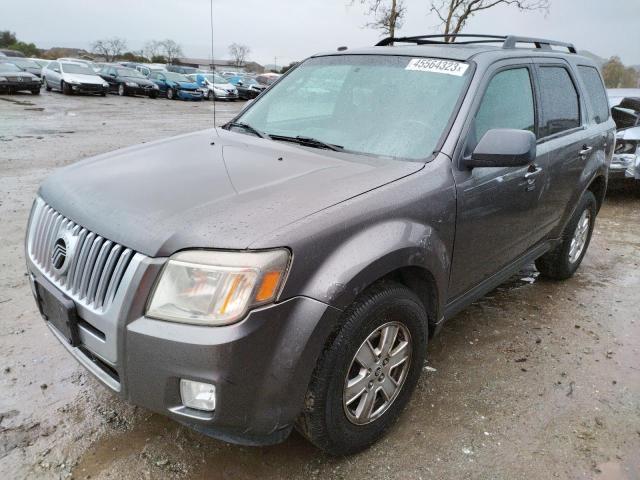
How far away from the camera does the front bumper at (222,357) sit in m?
1.77

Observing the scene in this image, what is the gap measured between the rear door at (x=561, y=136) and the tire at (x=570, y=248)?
0.25 m

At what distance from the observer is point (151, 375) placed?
186 centimetres

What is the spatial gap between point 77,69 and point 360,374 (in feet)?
86.4

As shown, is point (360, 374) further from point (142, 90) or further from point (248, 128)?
point (142, 90)

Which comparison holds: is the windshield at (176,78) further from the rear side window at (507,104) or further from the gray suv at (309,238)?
the rear side window at (507,104)

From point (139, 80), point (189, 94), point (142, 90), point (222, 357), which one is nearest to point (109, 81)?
point (139, 80)

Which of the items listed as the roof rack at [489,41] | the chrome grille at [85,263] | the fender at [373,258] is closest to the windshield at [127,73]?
the roof rack at [489,41]

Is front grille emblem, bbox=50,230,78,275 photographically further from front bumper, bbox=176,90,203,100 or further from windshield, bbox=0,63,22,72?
front bumper, bbox=176,90,203,100

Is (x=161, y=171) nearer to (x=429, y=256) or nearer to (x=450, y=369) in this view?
(x=429, y=256)

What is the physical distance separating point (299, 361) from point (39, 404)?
1.61 m

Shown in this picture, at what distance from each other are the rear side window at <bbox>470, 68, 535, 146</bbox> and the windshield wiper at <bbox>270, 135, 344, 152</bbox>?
72 centimetres

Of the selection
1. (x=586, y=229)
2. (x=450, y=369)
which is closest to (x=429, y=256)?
(x=450, y=369)

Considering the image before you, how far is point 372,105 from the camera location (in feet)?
9.64

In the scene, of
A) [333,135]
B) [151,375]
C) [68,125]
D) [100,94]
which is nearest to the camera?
[151,375]
